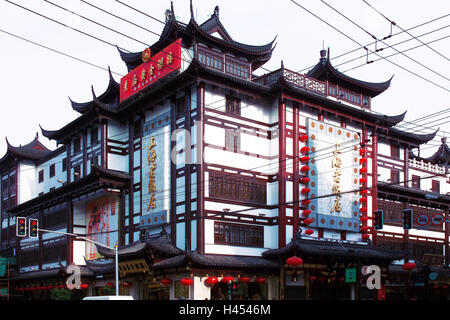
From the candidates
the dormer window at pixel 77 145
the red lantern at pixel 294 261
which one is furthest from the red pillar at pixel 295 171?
the dormer window at pixel 77 145

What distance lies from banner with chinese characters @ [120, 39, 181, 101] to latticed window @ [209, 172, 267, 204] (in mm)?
7268

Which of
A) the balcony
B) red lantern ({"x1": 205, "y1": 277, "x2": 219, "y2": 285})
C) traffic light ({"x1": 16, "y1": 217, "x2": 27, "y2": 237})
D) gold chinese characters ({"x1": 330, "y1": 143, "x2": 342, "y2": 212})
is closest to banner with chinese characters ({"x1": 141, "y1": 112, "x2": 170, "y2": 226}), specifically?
red lantern ({"x1": 205, "y1": 277, "x2": 219, "y2": 285})

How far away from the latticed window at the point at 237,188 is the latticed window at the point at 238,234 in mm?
1595

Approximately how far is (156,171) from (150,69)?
684cm

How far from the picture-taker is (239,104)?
34.2 metres

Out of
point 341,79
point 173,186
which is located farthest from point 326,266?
point 341,79

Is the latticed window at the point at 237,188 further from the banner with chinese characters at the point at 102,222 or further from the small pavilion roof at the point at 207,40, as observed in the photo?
the banner with chinese characters at the point at 102,222

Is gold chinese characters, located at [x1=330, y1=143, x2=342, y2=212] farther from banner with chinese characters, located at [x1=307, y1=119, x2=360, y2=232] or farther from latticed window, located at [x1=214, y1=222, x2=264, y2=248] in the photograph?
latticed window, located at [x1=214, y1=222, x2=264, y2=248]

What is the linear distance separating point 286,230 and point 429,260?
16.9 metres
